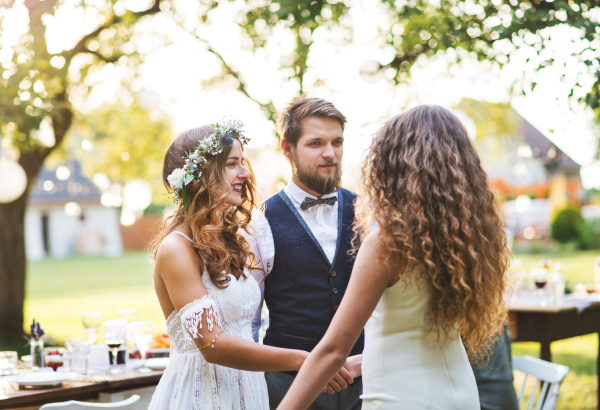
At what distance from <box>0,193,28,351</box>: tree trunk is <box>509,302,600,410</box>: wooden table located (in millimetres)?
6276

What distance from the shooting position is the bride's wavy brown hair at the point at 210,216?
207 cm

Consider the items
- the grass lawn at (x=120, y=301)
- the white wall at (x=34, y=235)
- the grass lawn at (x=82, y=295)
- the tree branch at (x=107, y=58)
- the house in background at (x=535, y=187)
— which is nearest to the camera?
the grass lawn at (x=120, y=301)

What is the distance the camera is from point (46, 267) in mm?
23891

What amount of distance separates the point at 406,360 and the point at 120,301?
12.4 metres

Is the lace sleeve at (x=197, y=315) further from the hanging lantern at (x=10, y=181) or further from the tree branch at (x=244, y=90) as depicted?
the hanging lantern at (x=10, y=181)

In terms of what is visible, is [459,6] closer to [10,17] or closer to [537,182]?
[10,17]

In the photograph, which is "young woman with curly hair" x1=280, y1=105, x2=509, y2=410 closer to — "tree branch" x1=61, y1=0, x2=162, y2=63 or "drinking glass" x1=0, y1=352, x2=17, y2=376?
"drinking glass" x1=0, y1=352, x2=17, y2=376

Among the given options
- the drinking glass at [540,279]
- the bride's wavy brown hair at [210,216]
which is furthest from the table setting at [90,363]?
the drinking glass at [540,279]

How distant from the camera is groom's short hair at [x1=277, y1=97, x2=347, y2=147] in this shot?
273cm

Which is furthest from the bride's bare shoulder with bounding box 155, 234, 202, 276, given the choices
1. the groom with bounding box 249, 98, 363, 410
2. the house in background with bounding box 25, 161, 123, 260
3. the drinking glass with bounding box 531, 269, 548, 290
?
the house in background with bounding box 25, 161, 123, 260

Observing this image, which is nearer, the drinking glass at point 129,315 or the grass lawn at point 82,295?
the drinking glass at point 129,315

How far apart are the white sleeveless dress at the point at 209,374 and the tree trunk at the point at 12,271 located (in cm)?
660

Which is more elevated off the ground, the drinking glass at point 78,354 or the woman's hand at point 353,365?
the woman's hand at point 353,365

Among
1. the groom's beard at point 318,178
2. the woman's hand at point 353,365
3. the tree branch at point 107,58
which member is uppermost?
the tree branch at point 107,58
